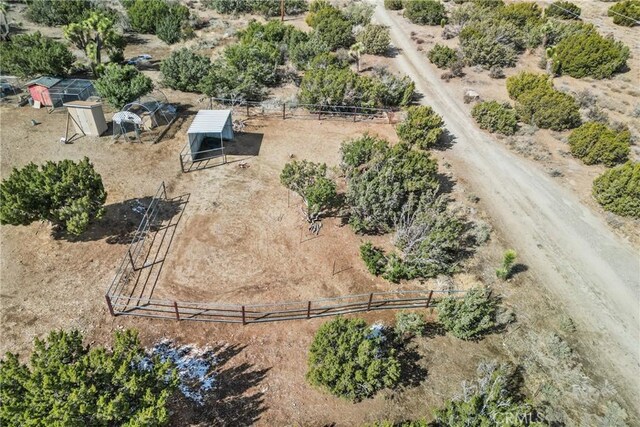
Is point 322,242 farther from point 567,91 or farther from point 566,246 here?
point 567,91

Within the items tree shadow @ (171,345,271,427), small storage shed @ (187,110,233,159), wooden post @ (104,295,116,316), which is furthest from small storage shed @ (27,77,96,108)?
tree shadow @ (171,345,271,427)

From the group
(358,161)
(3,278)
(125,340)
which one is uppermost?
(125,340)

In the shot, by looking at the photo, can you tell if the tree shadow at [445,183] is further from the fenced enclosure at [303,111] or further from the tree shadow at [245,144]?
the tree shadow at [245,144]

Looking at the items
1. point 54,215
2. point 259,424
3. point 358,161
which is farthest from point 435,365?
point 54,215

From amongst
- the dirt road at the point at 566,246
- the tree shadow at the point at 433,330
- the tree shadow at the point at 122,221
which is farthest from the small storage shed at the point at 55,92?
the tree shadow at the point at 433,330

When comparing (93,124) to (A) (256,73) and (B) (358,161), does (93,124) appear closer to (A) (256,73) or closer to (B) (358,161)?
(A) (256,73)

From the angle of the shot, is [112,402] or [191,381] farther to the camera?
[191,381]

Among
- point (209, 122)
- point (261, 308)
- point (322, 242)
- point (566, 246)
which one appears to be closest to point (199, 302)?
point (261, 308)

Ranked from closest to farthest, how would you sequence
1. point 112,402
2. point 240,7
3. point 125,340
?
point 112,402 → point 125,340 → point 240,7
